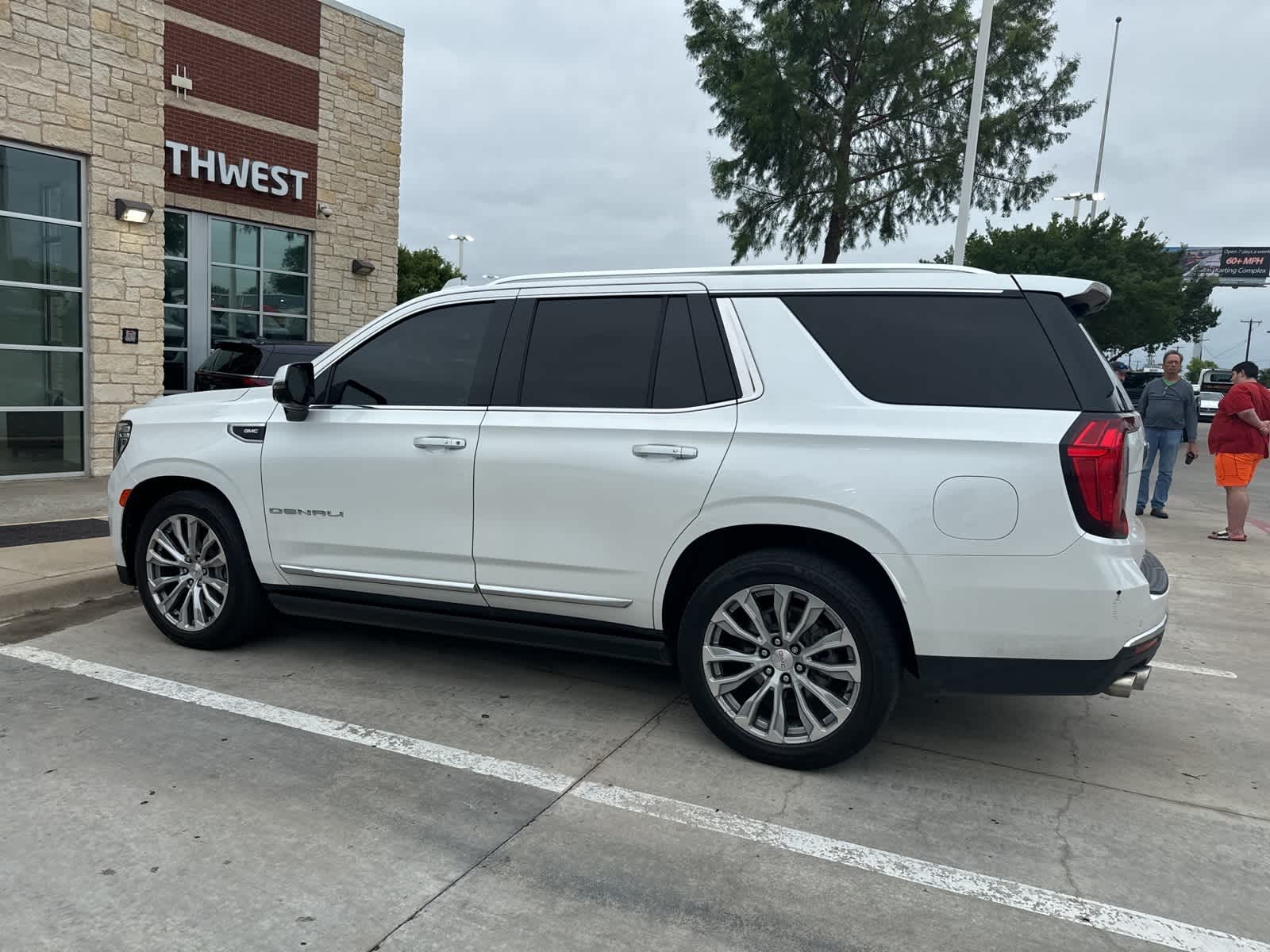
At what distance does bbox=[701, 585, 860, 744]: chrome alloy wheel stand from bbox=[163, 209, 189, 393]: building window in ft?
38.8

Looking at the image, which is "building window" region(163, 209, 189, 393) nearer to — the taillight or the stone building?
the stone building

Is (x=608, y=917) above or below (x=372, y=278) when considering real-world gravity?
below

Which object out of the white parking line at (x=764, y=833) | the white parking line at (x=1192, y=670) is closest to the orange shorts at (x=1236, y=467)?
the white parking line at (x=1192, y=670)

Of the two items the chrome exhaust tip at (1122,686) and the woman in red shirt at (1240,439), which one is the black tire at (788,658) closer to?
the chrome exhaust tip at (1122,686)

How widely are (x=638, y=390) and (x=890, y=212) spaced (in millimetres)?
16606

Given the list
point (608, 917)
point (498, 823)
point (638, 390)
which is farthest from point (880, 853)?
point (638, 390)

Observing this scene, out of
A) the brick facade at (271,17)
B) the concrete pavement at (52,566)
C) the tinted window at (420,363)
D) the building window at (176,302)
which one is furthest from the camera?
the building window at (176,302)

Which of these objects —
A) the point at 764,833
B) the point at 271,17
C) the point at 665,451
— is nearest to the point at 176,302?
the point at 271,17

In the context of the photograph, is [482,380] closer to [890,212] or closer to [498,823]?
[498,823]

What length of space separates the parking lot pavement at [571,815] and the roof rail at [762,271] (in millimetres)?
1968

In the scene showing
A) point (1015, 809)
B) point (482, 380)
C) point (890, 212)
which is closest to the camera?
point (1015, 809)

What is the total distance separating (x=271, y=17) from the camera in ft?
45.3

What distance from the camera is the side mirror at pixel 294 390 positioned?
4.52 metres

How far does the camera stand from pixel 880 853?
313 centimetres
